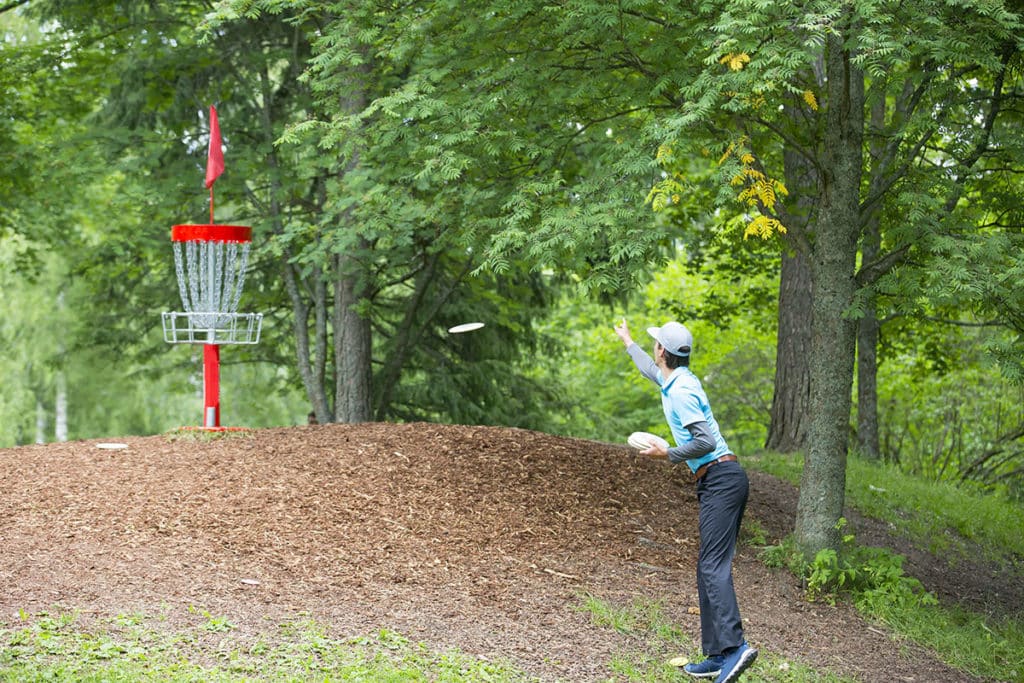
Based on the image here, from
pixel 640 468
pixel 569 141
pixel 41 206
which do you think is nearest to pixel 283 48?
pixel 41 206

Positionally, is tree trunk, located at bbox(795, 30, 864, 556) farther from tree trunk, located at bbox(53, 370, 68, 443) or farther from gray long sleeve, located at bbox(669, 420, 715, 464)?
tree trunk, located at bbox(53, 370, 68, 443)

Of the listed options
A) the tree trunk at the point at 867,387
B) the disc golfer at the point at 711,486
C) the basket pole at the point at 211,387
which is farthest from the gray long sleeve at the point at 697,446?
the tree trunk at the point at 867,387

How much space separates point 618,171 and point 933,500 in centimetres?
564

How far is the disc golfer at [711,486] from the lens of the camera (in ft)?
16.3

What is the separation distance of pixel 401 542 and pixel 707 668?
2.22 m

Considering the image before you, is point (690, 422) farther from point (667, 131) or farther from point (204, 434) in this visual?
point (204, 434)

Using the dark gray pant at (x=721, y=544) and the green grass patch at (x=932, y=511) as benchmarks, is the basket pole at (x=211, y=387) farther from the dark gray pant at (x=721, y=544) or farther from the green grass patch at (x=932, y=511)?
the green grass patch at (x=932, y=511)

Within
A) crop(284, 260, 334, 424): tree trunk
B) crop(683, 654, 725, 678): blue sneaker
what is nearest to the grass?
crop(683, 654, 725, 678): blue sneaker

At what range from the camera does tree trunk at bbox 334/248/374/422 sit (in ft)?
35.5

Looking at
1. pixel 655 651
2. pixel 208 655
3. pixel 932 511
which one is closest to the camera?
pixel 208 655

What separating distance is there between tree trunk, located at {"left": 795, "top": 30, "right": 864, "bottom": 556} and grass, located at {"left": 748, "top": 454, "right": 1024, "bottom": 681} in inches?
15.8

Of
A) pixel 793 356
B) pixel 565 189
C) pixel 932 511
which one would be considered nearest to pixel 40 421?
pixel 793 356

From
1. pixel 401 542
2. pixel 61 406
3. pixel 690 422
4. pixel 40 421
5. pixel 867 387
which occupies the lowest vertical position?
pixel 40 421

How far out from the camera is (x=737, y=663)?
498cm
